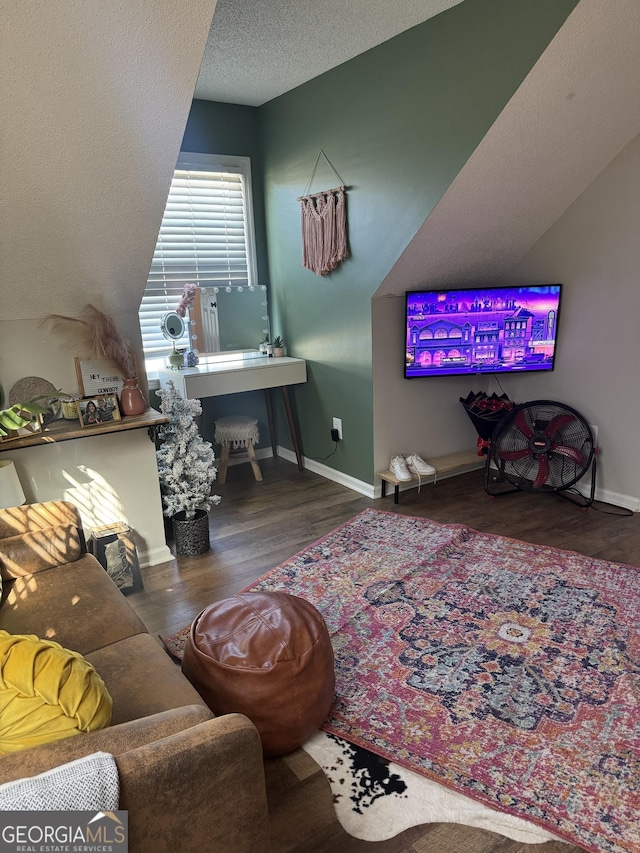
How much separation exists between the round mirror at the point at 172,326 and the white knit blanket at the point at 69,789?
10.3 ft

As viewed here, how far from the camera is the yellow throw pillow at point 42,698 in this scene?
107cm

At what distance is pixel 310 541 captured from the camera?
325 cm

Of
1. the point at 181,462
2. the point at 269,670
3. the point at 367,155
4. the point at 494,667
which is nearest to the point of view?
the point at 269,670

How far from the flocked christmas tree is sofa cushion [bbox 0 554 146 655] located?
2.95 feet

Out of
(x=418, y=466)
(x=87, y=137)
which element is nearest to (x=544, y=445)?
(x=418, y=466)

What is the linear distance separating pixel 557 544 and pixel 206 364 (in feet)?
8.43

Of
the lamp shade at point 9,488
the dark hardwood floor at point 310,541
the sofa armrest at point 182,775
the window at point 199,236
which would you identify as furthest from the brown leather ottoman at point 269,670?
the window at point 199,236

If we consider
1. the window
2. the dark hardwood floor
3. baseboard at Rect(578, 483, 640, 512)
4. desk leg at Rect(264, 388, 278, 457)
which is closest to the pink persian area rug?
the dark hardwood floor

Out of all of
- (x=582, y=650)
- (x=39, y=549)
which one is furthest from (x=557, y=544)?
(x=39, y=549)

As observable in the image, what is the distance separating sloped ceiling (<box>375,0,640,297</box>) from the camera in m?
2.39

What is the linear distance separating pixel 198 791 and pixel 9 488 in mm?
1811

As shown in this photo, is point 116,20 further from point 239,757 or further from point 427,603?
point 427,603

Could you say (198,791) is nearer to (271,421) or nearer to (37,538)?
(37,538)

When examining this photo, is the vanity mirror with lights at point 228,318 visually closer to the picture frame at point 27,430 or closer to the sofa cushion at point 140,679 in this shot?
the picture frame at point 27,430
